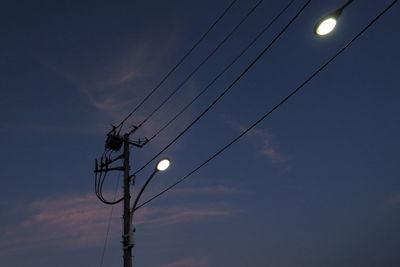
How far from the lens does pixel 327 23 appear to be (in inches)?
195

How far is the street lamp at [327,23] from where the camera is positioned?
4.90 m

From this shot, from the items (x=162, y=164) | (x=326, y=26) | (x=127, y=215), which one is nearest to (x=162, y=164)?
(x=162, y=164)

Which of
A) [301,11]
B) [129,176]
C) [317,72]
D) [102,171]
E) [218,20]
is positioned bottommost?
[317,72]

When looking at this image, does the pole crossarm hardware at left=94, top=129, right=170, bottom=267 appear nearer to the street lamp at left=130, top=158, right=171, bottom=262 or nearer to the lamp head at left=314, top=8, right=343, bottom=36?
the street lamp at left=130, top=158, right=171, bottom=262

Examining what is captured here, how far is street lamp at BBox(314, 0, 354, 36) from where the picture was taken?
16.1 feet

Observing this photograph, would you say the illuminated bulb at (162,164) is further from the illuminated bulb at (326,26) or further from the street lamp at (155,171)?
the illuminated bulb at (326,26)

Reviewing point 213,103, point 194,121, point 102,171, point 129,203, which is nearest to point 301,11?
point 213,103

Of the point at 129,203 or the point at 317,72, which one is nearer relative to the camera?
the point at 317,72

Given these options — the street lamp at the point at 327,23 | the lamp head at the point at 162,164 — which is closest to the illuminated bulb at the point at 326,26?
the street lamp at the point at 327,23

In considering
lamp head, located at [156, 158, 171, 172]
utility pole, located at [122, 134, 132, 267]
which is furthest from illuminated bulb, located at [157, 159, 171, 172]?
utility pole, located at [122, 134, 132, 267]

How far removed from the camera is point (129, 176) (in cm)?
1070

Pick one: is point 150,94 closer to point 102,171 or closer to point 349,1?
point 102,171

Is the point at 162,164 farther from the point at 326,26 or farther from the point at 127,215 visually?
the point at 326,26

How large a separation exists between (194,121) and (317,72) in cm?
355
